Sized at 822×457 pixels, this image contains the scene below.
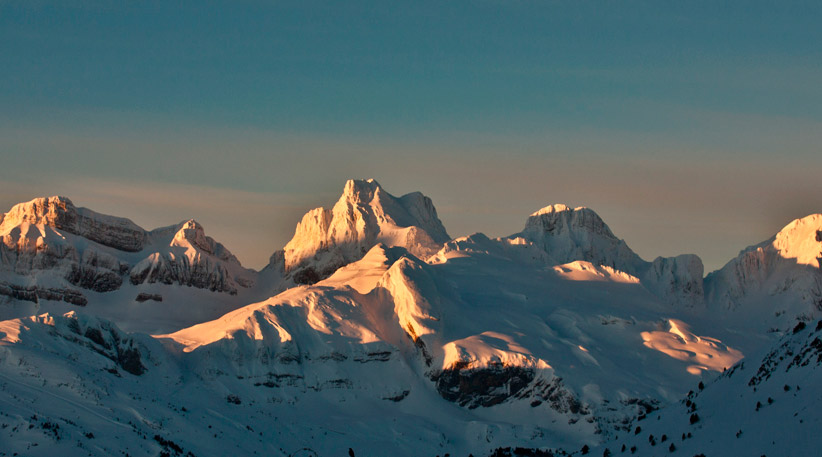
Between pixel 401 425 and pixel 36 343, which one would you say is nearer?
pixel 36 343

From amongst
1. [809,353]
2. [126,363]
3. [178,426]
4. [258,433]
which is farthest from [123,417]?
[809,353]

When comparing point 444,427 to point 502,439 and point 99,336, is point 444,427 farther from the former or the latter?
point 99,336

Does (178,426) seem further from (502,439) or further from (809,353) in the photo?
(809,353)

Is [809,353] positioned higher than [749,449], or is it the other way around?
[809,353]

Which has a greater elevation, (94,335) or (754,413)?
(754,413)

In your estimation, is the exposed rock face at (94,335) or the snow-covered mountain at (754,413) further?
the exposed rock face at (94,335)

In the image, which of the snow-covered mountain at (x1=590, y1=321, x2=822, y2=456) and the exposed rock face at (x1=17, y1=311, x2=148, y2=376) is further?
the exposed rock face at (x1=17, y1=311, x2=148, y2=376)

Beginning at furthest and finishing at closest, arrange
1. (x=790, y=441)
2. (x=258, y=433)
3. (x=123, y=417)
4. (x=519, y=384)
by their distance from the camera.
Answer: (x=519, y=384) → (x=258, y=433) → (x=123, y=417) → (x=790, y=441)

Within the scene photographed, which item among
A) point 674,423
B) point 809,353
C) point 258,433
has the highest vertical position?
point 809,353

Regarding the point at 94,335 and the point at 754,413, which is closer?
the point at 754,413

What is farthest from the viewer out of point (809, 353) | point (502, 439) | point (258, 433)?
point (502, 439)
